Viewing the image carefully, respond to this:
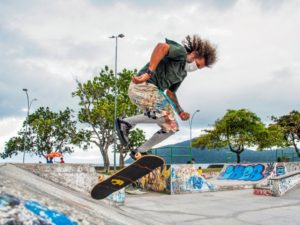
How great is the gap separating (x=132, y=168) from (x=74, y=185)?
298 centimetres

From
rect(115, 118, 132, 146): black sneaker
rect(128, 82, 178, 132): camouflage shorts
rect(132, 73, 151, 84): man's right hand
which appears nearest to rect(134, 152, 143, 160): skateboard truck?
rect(115, 118, 132, 146): black sneaker

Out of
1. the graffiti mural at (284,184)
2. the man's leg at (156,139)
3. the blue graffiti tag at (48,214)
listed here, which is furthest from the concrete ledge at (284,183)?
the blue graffiti tag at (48,214)

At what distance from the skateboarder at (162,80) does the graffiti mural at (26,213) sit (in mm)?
1645

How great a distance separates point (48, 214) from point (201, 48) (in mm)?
2590

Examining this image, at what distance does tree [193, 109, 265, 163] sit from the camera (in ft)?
149

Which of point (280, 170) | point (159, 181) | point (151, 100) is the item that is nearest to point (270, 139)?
point (280, 170)

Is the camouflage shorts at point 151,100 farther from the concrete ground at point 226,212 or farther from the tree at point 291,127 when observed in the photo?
the tree at point 291,127

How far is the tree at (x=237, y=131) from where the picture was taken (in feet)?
149

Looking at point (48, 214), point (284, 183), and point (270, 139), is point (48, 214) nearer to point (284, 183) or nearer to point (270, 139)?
point (284, 183)

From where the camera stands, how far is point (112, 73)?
1169 inches

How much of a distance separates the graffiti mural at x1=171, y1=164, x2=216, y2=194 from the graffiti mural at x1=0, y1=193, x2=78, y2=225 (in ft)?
47.4

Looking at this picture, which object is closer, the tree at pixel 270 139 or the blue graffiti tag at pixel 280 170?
the blue graffiti tag at pixel 280 170

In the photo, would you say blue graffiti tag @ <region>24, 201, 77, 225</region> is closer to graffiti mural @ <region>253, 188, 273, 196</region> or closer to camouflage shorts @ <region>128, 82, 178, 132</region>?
camouflage shorts @ <region>128, 82, 178, 132</region>

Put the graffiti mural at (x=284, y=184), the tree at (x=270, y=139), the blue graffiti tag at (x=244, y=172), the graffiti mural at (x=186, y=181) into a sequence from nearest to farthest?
the graffiti mural at (x=284, y=184)
the graffiti mural at (x=186, y=181)
the blue graffiti tag at (x=244, y=172)
the tree at (x=270, y=139)
